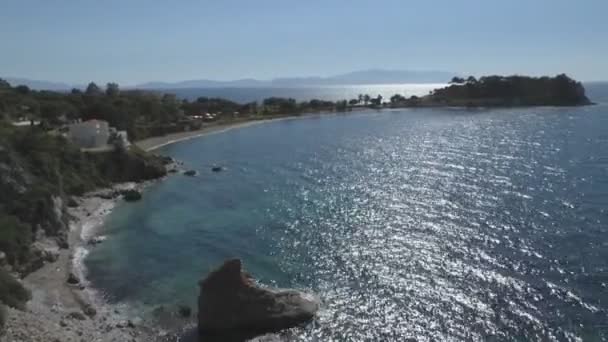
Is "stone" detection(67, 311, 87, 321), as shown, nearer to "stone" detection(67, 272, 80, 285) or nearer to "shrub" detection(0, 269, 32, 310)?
"shrub" detection(0, 269, 32, 310)

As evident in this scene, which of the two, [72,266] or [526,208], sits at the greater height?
[526,208]

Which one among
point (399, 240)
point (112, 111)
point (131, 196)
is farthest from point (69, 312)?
point (112, 111)

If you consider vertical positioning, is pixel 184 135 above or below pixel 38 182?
below

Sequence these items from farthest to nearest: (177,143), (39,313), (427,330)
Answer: (177,143) < (39,313) < (427,330)

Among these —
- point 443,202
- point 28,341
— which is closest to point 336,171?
point 443,202

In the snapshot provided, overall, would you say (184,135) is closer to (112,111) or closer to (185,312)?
(112,111)

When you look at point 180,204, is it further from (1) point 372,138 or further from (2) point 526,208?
(1) point 372,138

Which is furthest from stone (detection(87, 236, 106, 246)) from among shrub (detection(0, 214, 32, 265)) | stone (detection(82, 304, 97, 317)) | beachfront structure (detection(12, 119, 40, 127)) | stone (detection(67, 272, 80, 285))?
beachfront structure (detection(12, 119, 40, 127))
